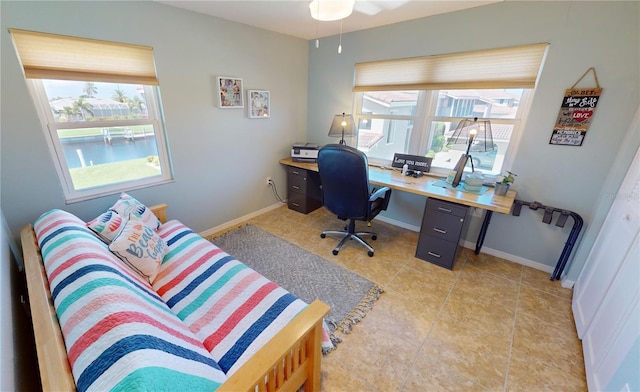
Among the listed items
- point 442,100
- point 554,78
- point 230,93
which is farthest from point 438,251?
point 230,93

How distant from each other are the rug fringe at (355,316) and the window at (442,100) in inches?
61.3

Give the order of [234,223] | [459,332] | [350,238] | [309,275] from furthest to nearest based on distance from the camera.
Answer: [234,223], [350,238], [309,275], [459,332]

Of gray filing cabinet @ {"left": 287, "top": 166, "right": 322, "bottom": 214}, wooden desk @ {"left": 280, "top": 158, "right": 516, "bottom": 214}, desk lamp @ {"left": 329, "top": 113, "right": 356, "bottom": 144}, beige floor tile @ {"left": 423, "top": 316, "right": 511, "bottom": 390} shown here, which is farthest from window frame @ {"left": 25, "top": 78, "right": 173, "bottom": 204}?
beige floor tile @ {"left": 423, "top": 316, "right": 511, "bottom": 390}

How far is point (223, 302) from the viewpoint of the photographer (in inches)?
51.4

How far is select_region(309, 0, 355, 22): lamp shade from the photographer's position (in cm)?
165

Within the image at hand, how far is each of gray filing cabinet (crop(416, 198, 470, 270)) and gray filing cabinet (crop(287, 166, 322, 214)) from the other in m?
1.46

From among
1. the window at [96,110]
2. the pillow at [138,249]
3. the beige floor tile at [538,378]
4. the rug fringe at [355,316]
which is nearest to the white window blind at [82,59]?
the window at [96,110]

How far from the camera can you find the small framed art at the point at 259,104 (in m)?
2.84

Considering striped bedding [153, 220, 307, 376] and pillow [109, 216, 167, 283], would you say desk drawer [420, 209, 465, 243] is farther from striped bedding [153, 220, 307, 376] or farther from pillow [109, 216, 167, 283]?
pillow [109, 216, 167, 283]

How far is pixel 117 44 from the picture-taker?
73.4 inches

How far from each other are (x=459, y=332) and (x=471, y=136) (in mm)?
1642

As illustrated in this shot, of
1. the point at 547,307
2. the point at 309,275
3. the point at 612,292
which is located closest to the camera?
the point at 612,292

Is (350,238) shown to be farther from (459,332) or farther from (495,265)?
(495,265)

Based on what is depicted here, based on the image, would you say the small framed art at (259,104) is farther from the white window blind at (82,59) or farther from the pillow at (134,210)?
the pillow at (134,210)
